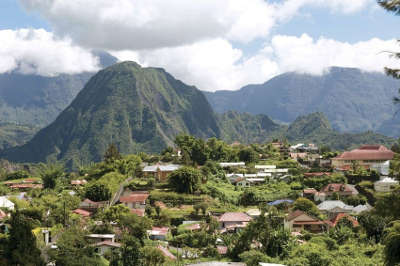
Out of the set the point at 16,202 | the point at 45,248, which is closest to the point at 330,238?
the point at 45,248

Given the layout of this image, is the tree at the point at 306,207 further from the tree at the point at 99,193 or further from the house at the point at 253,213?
the tree at the point at 99,193

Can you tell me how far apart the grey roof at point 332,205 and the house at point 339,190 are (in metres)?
3.63

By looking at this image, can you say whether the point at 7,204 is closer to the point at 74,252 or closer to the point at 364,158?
the point at 74,252

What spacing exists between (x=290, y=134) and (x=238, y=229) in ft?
550

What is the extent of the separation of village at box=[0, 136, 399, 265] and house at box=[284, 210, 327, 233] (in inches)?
3.1

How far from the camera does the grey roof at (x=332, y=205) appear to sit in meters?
Answer: 42.9

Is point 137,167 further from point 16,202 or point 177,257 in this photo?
point 177,257

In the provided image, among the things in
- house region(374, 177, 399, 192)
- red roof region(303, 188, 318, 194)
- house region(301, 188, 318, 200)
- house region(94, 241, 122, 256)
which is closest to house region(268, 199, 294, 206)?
house region(301, 188, 318, 200)

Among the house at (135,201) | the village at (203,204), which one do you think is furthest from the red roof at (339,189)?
the house at (135,201)

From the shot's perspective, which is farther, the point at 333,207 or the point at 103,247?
the point at 333,207

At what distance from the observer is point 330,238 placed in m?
31.9

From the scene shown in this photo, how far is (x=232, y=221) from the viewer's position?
37.8 m

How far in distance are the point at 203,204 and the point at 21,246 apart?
64.4ft

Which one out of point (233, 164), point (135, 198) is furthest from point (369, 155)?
point (135, 198)
